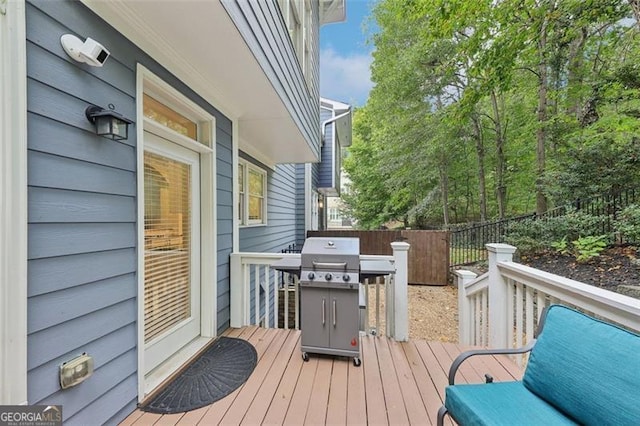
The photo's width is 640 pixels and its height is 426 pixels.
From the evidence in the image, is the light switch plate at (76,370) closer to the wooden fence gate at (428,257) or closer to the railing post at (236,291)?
the railing post at (236,291)

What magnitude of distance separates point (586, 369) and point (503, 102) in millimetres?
12447

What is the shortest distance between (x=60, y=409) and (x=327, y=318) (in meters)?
1.77

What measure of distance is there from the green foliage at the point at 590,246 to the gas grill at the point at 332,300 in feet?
16.0

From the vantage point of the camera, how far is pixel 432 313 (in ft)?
17.4

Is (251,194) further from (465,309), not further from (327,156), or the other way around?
(327,156)

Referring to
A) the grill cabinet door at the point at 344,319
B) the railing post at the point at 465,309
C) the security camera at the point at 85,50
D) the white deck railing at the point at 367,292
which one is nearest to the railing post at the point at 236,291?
the white deck railing at the point at 367,292

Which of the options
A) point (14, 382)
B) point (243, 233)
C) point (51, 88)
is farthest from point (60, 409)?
point (243, 233)

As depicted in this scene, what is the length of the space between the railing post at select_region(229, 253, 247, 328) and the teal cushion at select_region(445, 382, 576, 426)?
2380 millimetres

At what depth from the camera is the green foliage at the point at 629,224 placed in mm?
4805

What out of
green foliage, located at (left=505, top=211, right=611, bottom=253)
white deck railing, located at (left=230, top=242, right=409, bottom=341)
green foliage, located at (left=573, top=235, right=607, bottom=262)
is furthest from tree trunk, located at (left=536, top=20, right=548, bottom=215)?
white deck railing, located at (left=230, top=242, right=409, bottom=341)

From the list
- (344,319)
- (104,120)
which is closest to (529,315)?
(344,319)

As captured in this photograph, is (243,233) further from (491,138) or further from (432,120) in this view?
(491,138)

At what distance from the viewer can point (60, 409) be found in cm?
141

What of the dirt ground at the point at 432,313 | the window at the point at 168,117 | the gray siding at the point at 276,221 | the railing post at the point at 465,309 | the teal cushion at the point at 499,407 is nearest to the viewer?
the teal cushion at the point at 499,407
